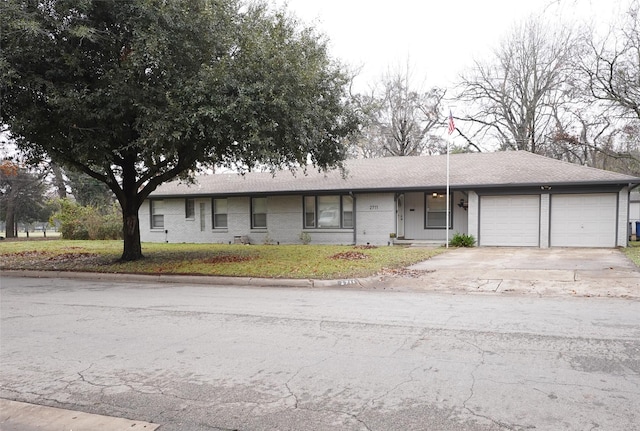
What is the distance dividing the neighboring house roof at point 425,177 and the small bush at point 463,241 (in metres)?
2.16

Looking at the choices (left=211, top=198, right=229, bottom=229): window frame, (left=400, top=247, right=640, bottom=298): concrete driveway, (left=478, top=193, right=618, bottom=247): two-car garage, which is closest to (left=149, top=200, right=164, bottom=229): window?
(left=211, top=198, right=229, bottom=229): window frame

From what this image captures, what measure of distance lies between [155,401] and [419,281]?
24.8 ft

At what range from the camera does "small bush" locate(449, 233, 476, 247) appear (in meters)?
19.3

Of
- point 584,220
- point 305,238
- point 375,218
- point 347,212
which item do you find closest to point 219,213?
point 305,238

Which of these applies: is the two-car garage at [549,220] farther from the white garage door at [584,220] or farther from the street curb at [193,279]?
the street curb at [193,279]

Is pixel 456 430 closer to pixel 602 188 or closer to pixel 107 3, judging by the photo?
pixel 107 3

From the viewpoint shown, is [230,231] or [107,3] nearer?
[107,3]

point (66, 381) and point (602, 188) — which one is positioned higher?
point (602, 188)

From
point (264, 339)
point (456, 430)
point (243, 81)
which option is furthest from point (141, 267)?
point (456, 430)

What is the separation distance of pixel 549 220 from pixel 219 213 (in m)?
16.2

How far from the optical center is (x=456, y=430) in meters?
3.31

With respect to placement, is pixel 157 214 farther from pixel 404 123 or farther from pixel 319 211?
pixel 404 123

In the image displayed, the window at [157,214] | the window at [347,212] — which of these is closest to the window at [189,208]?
the window at [157,214]

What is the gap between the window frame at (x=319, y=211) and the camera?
22250 millimetres
